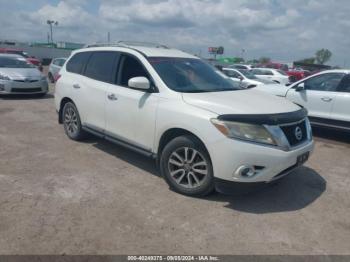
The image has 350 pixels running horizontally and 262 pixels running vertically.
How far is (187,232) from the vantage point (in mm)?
3439

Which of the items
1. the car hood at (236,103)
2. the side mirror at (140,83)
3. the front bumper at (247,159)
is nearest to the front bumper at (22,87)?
the side mirror at (140,83)

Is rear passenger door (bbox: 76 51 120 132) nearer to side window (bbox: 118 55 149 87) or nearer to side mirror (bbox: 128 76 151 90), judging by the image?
side window (bbox: 118 55 149 87)

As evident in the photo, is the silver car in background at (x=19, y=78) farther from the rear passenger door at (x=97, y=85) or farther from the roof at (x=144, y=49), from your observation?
the roof at (x=144, y=49)

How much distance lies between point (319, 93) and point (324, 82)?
1.07 feet

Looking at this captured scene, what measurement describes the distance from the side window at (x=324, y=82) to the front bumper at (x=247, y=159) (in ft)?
15.1

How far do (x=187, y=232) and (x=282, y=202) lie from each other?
1.48 meters

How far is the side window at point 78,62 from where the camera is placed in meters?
6.23

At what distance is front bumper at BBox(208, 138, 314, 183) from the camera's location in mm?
3676

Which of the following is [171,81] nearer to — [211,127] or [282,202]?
[211,127]

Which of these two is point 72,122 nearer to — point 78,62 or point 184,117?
point 78,62

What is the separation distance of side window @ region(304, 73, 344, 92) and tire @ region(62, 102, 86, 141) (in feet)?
18.1

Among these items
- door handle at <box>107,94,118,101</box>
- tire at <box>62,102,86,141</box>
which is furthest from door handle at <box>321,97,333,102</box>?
tire at <box>62,102,86,141</box>

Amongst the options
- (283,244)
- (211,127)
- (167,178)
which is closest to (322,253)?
(283,244)

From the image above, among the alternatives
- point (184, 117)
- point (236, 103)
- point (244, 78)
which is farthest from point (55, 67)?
point (236, 103)
